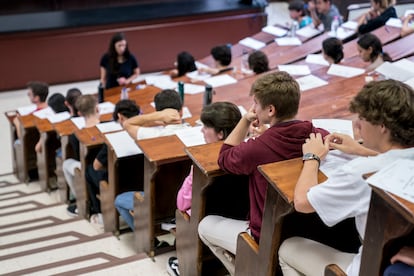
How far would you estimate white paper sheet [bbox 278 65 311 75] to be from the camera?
5.01m

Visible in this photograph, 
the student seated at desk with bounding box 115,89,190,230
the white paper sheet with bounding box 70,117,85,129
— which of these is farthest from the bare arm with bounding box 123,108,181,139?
the white paper sheet with bounding box 70,117,85,129

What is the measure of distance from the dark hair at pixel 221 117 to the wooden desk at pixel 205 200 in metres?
0.14

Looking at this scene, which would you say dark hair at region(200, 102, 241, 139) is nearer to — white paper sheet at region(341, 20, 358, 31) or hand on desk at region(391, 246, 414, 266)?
hand on desk at region(391, 246, 414, 266)

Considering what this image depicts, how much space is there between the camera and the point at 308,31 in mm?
6578

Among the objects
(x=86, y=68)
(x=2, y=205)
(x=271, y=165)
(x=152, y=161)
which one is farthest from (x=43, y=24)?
(x=271, y=165)

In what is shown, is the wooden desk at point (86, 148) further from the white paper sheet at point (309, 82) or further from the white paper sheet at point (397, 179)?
the white paper sheet at point (397, 179)

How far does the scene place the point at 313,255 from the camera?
2115 millimetres

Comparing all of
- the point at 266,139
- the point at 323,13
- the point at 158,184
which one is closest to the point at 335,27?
the point at 323,13

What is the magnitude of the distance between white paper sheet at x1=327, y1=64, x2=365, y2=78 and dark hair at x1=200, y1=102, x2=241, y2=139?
7.39ft

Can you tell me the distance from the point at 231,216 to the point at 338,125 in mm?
796

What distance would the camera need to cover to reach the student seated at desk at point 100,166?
12.5 ft

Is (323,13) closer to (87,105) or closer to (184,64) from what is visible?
(184,64)

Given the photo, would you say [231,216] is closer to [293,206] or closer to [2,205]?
[293,206]

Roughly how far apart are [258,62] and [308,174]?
3.20 metres
